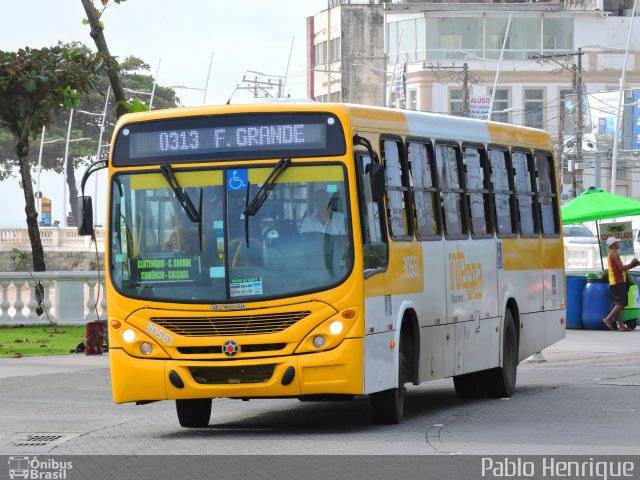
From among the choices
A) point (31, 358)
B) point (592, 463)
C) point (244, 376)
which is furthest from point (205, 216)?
point (31, 358)

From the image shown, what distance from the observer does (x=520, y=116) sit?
104438mm

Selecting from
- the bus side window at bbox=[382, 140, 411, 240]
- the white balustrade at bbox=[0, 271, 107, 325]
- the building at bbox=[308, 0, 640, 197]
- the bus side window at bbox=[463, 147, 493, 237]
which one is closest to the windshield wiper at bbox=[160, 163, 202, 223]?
the bus side window at bbox=[382, 140, 411, 240]

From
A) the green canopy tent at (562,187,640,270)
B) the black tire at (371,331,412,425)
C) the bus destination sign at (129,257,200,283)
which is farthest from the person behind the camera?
the green canopy tent at (562,187,640,270)

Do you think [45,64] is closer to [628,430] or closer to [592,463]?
[628,430]

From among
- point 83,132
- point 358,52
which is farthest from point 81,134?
point 358,52

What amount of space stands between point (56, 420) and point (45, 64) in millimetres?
18292

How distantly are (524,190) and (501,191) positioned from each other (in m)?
1.03

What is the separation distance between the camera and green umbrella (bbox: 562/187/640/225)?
116ft

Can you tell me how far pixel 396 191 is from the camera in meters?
16.6

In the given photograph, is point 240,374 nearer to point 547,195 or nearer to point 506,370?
point 506,370

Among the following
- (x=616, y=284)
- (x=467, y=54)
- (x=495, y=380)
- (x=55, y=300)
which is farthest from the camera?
(x=467, y=54)

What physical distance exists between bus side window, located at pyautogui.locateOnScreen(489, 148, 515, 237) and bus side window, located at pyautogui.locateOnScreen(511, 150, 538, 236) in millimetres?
306

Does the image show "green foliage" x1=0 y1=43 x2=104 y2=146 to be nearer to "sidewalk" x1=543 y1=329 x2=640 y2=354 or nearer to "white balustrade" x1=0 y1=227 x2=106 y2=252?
"sidewalk" x1=543 y1=329 x2=640 y2=354

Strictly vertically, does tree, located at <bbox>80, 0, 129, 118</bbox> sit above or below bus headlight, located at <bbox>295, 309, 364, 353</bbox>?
above
